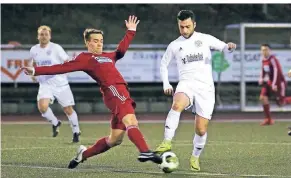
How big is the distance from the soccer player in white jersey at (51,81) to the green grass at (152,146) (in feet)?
1.76

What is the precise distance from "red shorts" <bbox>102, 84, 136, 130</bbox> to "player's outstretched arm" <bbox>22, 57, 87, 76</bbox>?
42cm

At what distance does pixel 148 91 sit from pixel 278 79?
8282 mm

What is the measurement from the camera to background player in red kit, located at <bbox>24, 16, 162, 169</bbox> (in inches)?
388

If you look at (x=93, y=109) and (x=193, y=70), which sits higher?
(x=193, y=70)

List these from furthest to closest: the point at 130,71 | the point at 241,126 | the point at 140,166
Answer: the point at 130,71 → the point at 241,126 → the point at 140,166

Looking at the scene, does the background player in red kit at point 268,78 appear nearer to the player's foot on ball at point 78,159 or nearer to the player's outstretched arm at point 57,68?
the player's foot on ball at point 78,159

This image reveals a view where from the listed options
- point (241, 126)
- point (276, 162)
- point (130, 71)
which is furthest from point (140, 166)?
point (130, 71)

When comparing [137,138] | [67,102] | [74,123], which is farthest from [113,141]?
[67,102]

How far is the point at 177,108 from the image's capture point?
414 inches

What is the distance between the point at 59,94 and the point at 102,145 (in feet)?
18.9

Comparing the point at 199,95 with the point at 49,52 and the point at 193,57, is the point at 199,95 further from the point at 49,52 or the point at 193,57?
the point at 49,52

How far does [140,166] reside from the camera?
35.8 ft

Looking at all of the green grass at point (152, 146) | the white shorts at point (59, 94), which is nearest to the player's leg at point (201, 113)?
the green grass at point (152, 146)

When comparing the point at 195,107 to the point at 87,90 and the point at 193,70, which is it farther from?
the point at 87,90
